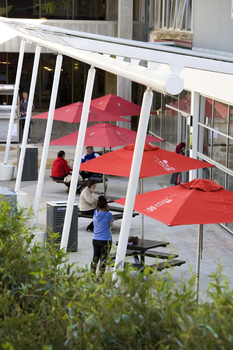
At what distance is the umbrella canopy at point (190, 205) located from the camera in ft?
22.7

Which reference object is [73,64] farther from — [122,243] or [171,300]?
[171,300]

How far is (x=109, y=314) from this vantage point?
3406 mm

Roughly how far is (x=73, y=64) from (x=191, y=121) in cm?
1589

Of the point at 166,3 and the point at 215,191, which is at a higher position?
the point at 166,3

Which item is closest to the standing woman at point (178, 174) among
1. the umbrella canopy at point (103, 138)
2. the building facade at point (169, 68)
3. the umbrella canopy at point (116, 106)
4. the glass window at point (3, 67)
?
the building facade at point (169, 68)

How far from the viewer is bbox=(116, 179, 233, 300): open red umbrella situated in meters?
6.93

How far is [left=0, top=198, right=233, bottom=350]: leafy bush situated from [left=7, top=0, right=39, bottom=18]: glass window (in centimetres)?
2544

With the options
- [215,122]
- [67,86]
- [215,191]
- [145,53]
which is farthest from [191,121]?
[67,86]

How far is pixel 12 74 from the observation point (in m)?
28.3

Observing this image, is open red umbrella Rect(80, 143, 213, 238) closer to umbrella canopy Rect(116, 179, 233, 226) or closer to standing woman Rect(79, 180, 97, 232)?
standing woman Rect(79, 180, 97, 232)

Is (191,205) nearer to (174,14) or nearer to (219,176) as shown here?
(219,176)

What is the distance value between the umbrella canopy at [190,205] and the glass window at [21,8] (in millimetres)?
22424

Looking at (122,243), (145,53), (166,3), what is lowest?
(122,243)

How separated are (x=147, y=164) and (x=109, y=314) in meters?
7.36
